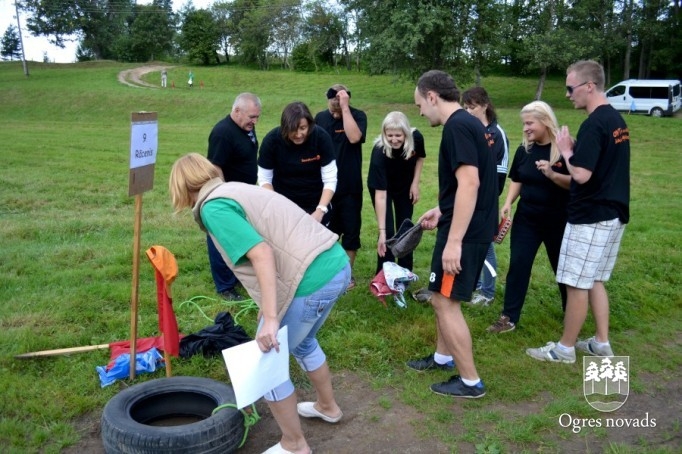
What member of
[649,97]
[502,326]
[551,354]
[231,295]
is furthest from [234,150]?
[649,97]

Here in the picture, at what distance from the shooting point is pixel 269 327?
8.11 ft

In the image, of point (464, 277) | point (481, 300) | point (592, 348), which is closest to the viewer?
point (464, 277)

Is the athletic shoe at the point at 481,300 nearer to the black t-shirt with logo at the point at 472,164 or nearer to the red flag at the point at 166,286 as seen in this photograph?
the black t-shirt with logo at the point at 472,164

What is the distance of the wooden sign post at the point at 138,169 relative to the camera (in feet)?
11.4

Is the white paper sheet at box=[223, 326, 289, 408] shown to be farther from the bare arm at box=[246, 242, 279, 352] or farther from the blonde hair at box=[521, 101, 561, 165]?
the blonde hair at box=[521, 101, 561, 165]

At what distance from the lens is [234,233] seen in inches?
95.7

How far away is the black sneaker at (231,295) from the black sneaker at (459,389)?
2.21 meters

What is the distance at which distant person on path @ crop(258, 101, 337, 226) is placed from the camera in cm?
476

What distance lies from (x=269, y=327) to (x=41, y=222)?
20.6 feet

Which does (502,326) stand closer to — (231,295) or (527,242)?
(527,242)

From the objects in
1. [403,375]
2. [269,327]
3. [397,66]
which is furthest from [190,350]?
[397,66]

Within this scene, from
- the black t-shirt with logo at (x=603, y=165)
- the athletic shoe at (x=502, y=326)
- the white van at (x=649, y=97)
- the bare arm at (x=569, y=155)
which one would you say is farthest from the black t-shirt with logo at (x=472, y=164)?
the white van at (x=649, y=97)

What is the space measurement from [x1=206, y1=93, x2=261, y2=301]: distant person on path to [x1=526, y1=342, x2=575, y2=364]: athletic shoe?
102 inches

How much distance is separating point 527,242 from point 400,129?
141 centimetres
